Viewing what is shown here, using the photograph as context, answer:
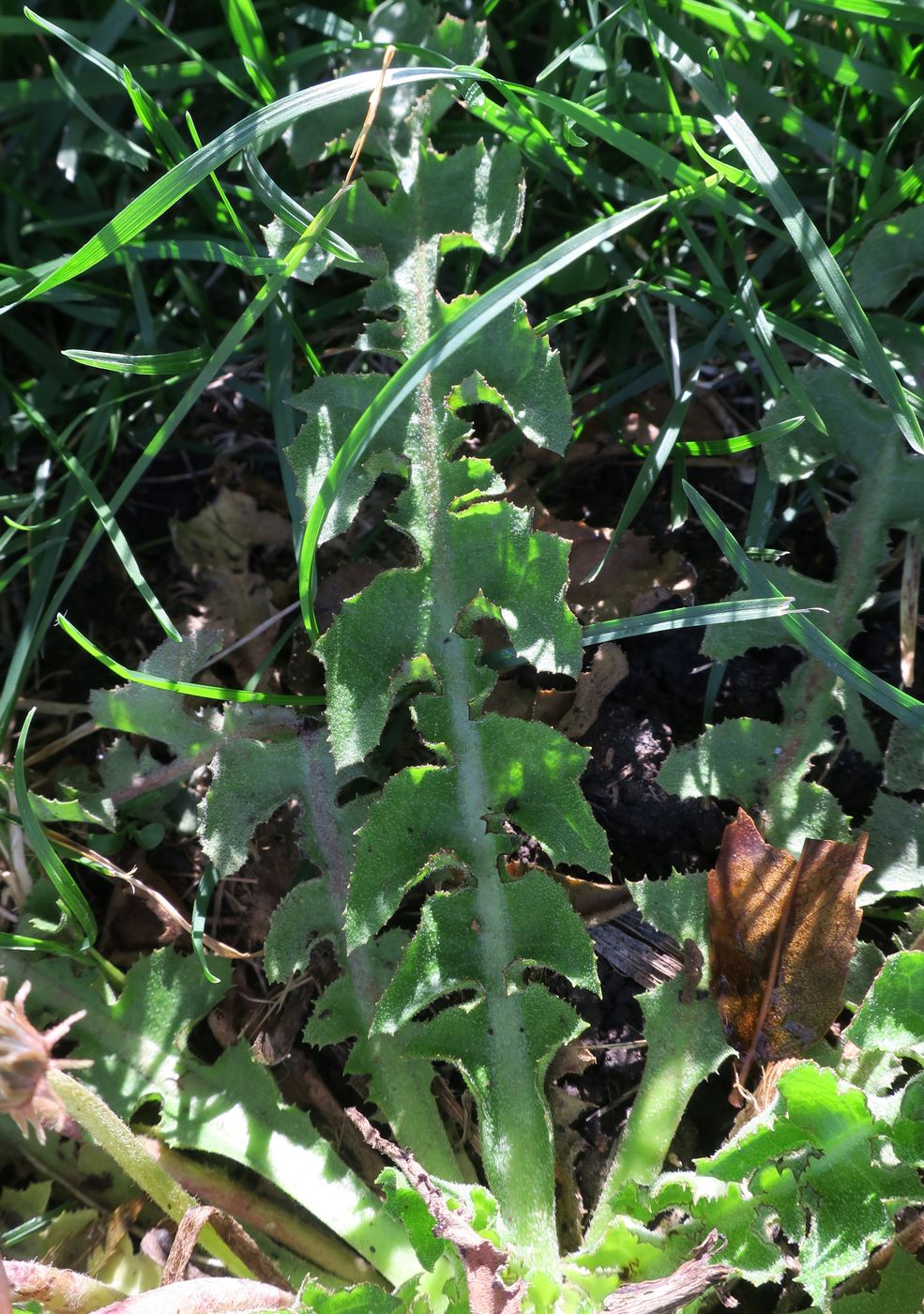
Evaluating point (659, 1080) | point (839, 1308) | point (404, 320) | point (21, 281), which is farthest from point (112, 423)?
point (839, 1308)

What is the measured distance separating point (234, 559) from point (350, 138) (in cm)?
86

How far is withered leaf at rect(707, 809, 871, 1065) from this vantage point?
1.83 metres

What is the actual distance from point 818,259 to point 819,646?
662 mm

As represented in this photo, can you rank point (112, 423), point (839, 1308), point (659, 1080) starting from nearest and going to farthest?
point (839, 1308) → point (659, 1080) → point (112, 423)

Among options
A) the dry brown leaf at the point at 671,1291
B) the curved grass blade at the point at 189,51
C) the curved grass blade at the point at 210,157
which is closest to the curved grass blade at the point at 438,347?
the curved grass blade at the point at 210,157

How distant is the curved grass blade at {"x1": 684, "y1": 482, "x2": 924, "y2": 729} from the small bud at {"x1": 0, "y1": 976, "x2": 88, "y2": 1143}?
1.26m

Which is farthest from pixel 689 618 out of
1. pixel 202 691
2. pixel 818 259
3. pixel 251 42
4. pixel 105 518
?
pixel 251 42

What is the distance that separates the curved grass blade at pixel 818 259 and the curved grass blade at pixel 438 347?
27cm

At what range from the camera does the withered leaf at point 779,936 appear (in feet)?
6.01

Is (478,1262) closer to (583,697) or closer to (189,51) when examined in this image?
(583,697)

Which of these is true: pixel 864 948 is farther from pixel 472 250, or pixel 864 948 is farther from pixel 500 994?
pixel 472 250

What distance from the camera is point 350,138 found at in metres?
2.13

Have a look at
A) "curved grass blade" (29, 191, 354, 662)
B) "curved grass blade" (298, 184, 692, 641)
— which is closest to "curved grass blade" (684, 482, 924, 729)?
"curved grass blade" (298, 184, 692, 641)

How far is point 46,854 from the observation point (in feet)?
6.35
